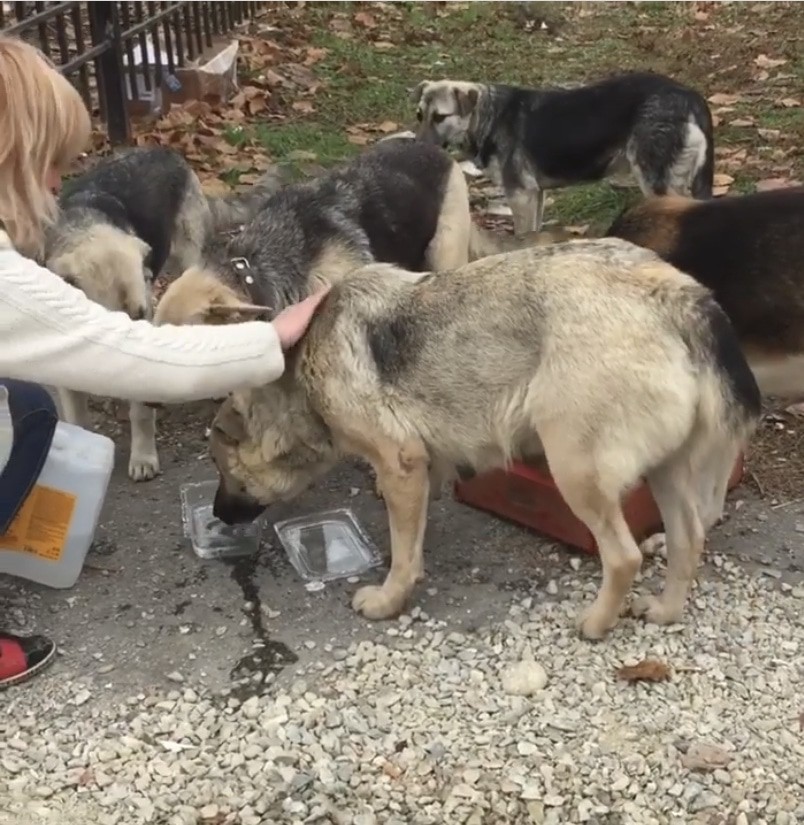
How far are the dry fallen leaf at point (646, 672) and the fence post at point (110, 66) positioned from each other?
22.5ft

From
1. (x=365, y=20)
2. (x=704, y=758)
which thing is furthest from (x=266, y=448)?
(x=365, y=20)

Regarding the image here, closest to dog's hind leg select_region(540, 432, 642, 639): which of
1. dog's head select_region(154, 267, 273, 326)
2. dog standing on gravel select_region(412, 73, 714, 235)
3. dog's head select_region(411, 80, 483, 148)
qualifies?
dog's head select_region(154, 267, 273, 326)

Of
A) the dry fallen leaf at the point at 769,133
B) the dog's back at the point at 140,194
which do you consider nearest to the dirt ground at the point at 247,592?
the dog's back at the point at 140,194

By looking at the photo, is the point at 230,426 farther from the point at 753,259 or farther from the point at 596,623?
the point at 753,259

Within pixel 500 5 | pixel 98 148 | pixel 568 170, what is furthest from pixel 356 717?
pixel 500 5

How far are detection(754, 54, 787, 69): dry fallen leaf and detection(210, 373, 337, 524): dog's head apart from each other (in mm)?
8110

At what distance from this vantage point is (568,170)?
25.1 feet

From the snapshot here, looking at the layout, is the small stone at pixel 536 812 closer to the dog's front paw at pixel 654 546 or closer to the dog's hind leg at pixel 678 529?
the dog's hind leg at pixel 678 529

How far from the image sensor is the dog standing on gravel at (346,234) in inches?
187

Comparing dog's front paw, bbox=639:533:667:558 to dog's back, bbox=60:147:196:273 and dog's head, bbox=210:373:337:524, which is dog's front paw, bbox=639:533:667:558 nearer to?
dog's head, bbox=210:373:337:524

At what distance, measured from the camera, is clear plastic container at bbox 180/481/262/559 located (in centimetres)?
454

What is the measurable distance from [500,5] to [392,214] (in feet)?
30.4

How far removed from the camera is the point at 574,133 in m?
7.57

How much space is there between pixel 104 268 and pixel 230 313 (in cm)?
88
